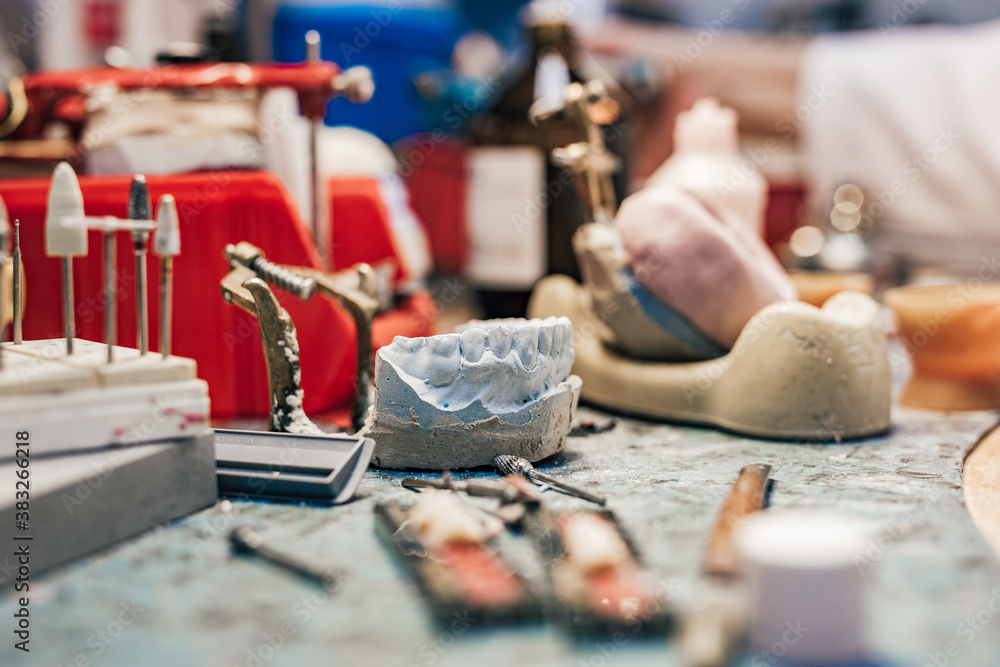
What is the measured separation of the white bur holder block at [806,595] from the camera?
1.30ft

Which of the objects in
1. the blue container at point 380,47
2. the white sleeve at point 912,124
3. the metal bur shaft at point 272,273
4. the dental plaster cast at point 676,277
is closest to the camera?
the metal bur shaft at point 272,273

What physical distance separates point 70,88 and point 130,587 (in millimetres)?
642

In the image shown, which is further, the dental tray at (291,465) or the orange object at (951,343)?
the orange object at (951,343)

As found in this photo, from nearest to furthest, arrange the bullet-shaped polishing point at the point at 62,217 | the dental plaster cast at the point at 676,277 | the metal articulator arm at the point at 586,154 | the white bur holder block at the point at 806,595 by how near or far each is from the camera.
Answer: the white bur holder block at the point at 806,595 → the bullet-shaped polishing point at the point at 62,217 → the dental plaster cast at the point at 676,277 → the metal articulator arm at the point at 586,154

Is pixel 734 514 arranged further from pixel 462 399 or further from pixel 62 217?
pixel 62 217

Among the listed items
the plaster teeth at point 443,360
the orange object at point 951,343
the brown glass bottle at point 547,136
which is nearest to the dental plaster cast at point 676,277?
the orange object at point 951,343

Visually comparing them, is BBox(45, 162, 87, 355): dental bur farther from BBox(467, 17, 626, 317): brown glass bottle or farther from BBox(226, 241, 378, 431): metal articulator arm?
BBox(467, 17, 626, 317): brown glass bottle

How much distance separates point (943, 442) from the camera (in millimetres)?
772

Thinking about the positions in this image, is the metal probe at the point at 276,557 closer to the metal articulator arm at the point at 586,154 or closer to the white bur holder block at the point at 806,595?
the white bur holder block at the point at 806,595

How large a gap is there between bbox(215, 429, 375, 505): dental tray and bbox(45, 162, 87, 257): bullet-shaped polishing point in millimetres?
176

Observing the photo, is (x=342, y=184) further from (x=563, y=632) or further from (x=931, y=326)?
(x=563, y=632)

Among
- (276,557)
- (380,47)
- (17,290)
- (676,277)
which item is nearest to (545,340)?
(676,277)

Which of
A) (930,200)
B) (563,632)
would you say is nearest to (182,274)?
(563,632)

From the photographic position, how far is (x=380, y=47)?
1615mm
